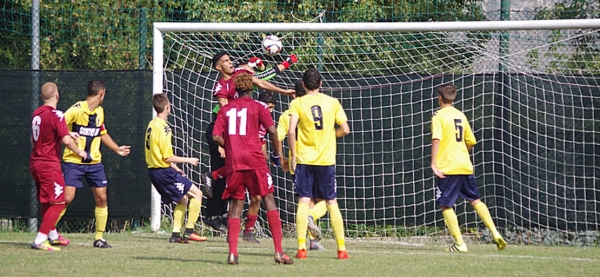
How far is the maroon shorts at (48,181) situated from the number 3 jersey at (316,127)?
2.47 metres

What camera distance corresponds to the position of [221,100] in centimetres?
976

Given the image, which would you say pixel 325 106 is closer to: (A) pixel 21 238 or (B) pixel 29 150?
(A) pixel 21 238

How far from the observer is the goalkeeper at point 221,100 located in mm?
9734

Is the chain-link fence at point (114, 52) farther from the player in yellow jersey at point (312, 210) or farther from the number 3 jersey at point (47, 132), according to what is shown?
the number 3 jersey at point (47, 132)

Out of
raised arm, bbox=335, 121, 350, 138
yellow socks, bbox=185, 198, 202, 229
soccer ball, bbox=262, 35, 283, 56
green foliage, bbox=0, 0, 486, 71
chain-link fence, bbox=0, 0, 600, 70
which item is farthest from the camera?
green foliage, bbox=0, 0, 486, 71

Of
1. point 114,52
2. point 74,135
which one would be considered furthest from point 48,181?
point 114,52

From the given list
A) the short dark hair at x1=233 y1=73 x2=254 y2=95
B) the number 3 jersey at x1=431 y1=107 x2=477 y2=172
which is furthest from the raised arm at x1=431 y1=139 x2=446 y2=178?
the short dark hair at x1=233 y1=73 x2=254 y2=95

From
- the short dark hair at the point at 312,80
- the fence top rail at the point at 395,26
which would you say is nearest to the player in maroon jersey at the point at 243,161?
the short dark hair at the point at 312,80

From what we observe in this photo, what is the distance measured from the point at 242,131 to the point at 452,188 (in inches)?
109

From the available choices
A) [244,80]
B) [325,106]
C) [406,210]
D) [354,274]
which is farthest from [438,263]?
[406,210]

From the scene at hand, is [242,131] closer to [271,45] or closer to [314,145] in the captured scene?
[314,145]

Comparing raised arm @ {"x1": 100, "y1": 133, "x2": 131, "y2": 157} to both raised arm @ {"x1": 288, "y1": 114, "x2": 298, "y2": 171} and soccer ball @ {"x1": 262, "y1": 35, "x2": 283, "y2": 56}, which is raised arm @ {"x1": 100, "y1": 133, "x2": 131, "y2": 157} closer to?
raised arm @ {"x1": 288, "y1": 114, "x2": 298, "y2": 171}

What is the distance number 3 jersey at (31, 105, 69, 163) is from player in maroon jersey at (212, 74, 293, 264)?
1.87m

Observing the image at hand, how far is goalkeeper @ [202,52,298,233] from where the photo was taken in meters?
9.73
